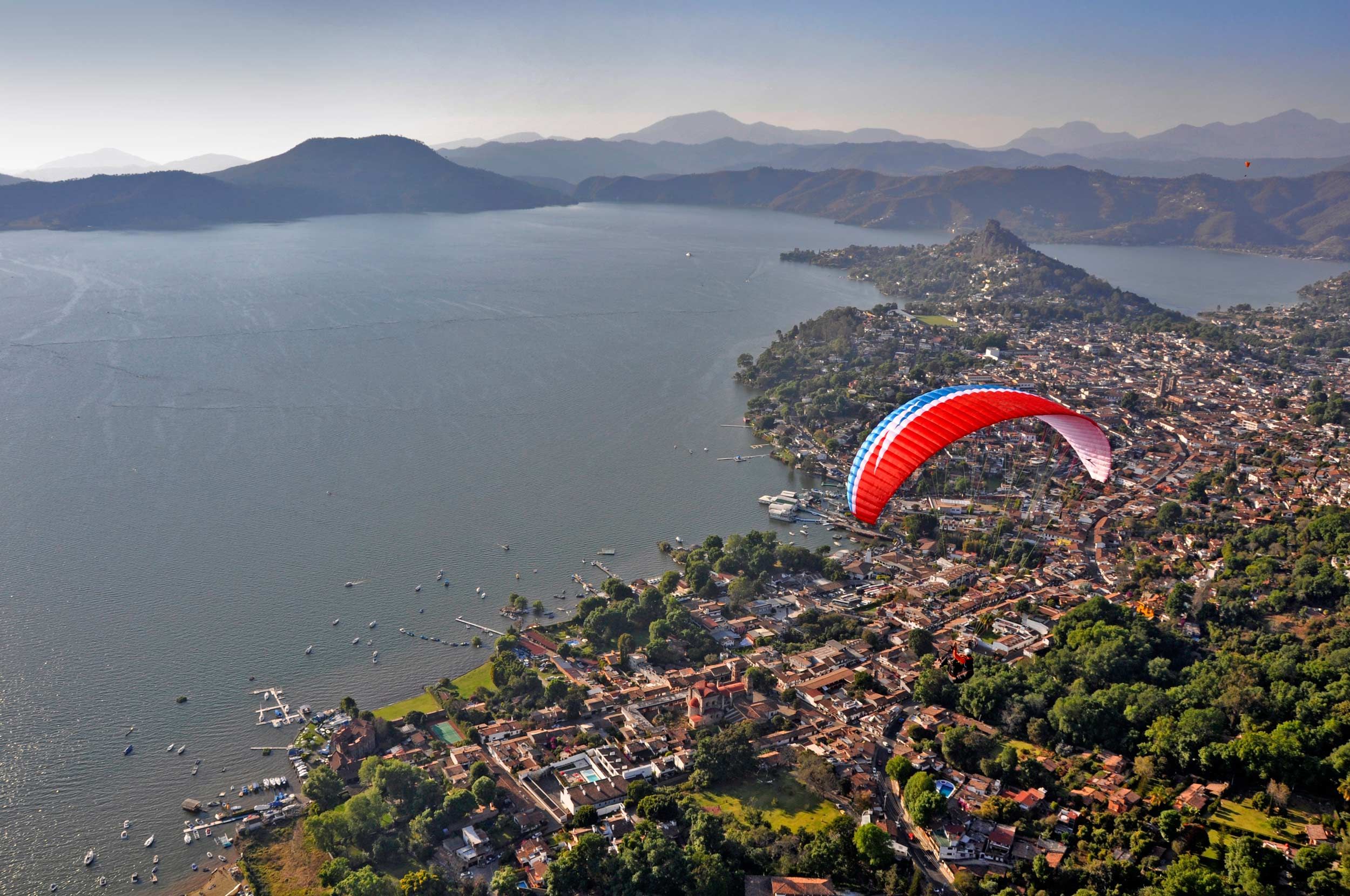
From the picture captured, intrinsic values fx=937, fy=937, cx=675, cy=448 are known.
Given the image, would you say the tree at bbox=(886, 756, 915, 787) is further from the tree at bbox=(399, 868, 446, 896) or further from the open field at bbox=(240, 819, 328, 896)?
the open field at bbox=(240, 819, 328, 896)

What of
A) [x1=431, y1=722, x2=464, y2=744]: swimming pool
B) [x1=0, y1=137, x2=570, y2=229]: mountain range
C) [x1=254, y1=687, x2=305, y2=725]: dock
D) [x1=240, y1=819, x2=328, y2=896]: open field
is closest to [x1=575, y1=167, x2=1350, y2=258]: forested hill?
[x1=0, y1=137, x2=570, y2=229]: mountain range

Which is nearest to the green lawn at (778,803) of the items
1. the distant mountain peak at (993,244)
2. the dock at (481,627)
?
the dock at (481,627)

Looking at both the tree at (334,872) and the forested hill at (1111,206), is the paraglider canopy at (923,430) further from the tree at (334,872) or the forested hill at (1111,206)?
the forested hill at (1111,206)

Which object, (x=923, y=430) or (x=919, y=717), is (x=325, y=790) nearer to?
(x=919, y=717)

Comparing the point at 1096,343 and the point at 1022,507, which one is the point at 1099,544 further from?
the point at 1096,343

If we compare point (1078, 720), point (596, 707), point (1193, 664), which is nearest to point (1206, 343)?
point (1193, 664)

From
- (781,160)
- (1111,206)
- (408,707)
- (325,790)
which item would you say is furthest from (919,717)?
(781,160)
